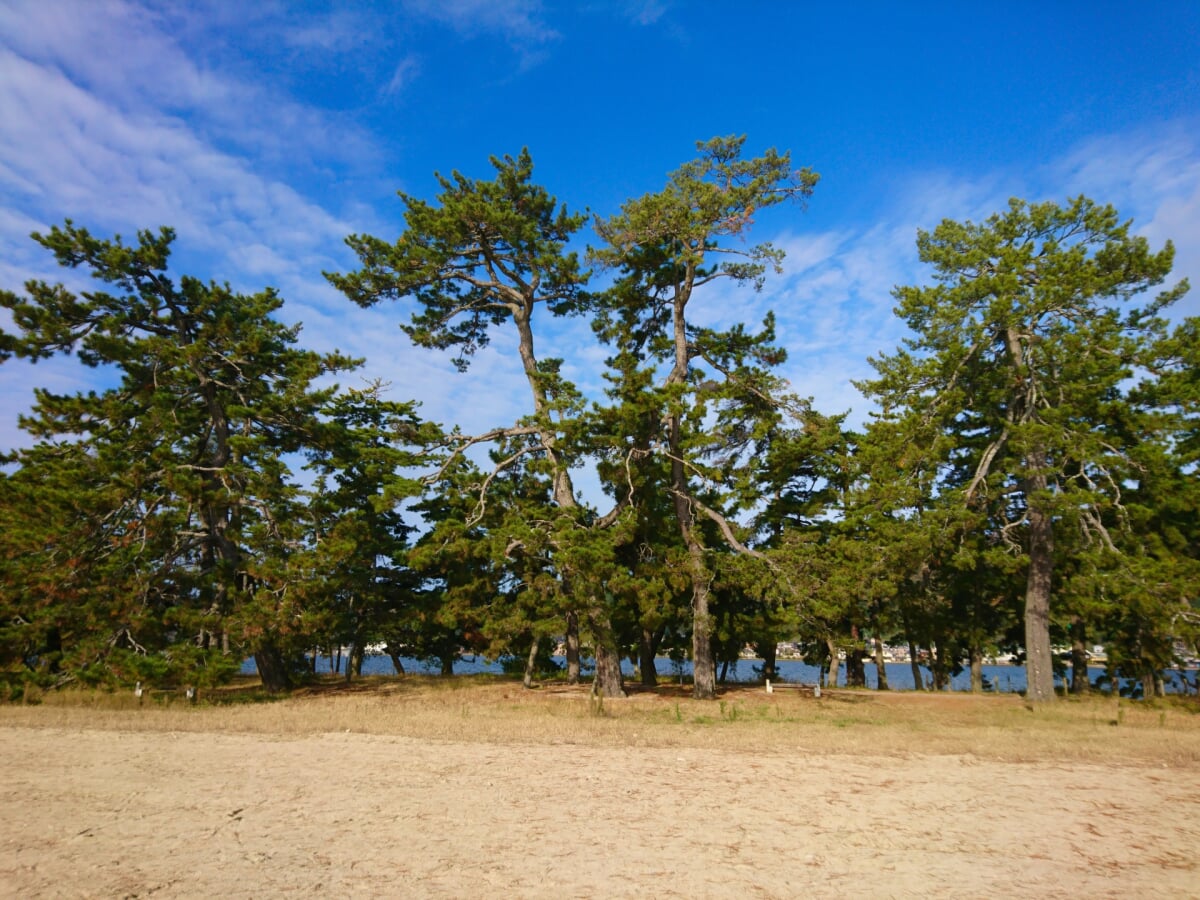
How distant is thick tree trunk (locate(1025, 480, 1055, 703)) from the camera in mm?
19219

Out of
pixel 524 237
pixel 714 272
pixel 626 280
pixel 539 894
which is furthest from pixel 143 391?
pixel 539 894

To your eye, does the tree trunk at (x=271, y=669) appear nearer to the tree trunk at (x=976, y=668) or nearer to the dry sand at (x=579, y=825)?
the dry sand at (x=579, y=825)

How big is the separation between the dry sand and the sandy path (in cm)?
3

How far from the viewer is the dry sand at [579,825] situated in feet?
16.5

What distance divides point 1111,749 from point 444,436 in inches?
673

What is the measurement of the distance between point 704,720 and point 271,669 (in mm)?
13859

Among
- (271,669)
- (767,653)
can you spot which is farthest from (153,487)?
(767,653)

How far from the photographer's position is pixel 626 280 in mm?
21484

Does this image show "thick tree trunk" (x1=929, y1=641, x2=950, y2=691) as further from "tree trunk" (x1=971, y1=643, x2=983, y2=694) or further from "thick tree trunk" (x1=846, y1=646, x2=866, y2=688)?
"thick tree trunk" (x1=846, y1=646, x2=866, y2=688)

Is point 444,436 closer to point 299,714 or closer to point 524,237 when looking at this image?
point 524,237

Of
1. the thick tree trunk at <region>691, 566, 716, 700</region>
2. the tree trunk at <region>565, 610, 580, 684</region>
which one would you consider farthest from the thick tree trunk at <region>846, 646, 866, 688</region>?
the tree trunk at <region>565, 610, 580, 684</region>

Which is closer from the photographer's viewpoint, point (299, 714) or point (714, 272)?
point (299, 714)

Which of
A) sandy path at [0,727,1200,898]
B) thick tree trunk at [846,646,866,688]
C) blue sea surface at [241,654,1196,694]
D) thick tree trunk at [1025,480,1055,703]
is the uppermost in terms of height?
thick tree trunk at [1025,480,1055,703]

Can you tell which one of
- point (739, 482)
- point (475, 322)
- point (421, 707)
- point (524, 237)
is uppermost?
point (524, 237)
